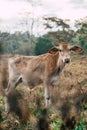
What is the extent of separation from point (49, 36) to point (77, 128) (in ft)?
154

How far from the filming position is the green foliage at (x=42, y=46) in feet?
155

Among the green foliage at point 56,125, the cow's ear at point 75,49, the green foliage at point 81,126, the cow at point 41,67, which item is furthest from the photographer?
the cow's ear at point 75,49

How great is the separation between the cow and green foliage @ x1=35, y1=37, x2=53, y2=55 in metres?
34.8

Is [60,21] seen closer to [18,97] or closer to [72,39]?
[72,39]

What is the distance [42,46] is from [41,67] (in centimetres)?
3664

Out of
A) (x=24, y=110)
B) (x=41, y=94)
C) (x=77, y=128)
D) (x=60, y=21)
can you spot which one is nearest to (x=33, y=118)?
(x=24, y=110)

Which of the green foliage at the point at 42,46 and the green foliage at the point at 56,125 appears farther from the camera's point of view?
the green foliage at the point at 42,46

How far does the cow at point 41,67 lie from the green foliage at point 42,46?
34.8m

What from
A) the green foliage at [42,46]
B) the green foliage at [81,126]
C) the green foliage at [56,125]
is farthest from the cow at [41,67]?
the green foliage at [42,46]

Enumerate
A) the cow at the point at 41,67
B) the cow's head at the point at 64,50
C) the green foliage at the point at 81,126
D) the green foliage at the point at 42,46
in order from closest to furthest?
the green foliage at the point at 81,126 < the cow's head at the point at 64,50 < the cow at the point at 41,67 < the green foliage at the point at 42,46

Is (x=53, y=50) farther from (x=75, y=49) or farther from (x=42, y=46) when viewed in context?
(x=42, y=46)

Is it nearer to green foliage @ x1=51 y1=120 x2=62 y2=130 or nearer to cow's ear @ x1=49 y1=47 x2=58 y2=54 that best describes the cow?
cow's ear @ x1=49 y1=47 x2=58 y2=54

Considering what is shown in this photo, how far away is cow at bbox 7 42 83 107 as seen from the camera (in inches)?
439

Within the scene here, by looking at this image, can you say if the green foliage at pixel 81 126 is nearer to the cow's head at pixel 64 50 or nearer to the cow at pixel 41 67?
the cow at pixel 41 67
